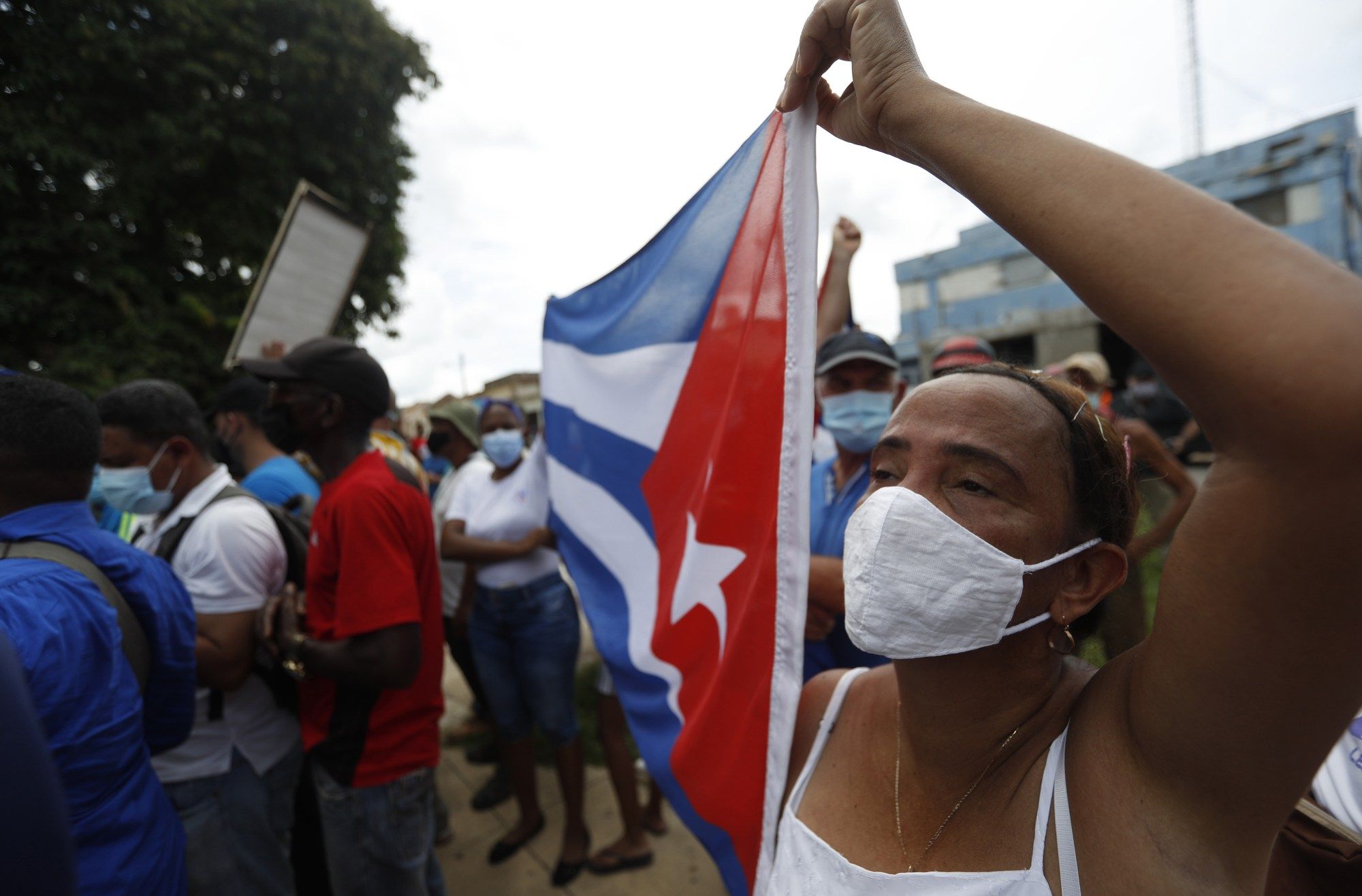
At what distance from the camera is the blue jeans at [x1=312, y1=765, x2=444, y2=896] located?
228 cm

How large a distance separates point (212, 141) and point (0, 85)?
223 cm

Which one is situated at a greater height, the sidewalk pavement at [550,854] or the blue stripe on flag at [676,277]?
the blue stripe on flag at [676,277]

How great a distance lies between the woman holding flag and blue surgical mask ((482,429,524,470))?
8.82 ft

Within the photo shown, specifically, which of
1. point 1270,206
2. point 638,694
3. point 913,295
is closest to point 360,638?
point 638,694

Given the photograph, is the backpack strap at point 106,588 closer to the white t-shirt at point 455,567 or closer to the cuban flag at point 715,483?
the cuban flag at point 715,483

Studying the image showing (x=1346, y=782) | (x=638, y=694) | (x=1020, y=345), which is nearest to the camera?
(x=1346, y=782)

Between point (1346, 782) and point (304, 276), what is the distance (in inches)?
191

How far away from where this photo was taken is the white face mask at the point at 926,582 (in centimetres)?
103

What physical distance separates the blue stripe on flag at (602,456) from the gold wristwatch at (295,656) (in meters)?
1.05

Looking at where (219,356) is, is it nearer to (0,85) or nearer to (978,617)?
(0,85)

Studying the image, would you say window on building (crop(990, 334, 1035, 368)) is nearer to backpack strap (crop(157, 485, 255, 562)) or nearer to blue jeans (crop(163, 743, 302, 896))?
backpack strap (crop(157, 485, 255, 562))

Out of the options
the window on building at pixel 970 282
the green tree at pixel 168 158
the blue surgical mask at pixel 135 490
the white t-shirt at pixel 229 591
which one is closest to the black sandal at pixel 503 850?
the white t-shirt at pixel 229 591

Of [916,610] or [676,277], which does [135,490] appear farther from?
[916,610]

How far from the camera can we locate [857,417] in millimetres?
2359
